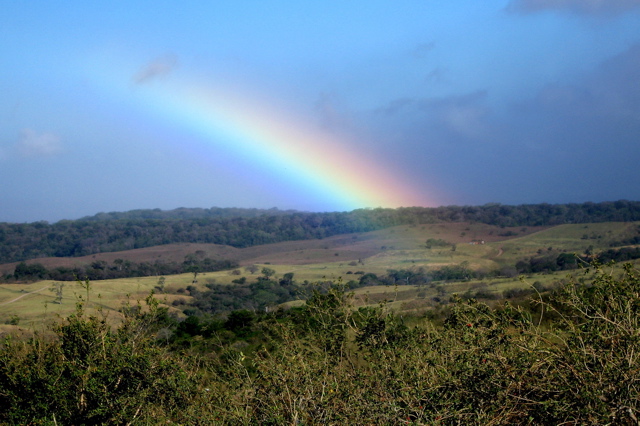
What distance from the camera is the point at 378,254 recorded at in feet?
209

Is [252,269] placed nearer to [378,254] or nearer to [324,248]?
[378,254]

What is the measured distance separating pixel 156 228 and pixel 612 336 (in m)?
94.3

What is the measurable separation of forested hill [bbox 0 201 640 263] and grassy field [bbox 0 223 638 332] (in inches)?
217

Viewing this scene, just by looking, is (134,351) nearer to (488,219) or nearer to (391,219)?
(488,219)

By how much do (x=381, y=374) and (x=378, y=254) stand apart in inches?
2272

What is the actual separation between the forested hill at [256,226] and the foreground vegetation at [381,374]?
67.8 m

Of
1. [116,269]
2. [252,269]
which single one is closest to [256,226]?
[252,269]

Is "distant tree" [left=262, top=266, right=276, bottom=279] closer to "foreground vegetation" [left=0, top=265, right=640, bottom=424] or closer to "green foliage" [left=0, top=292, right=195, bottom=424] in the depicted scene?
"foreground vegetation" [left=0, top=265, right=640, bottom=424]

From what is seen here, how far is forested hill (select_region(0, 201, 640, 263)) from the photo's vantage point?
7606 centimetres

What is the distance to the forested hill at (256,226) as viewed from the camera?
76.1 meters

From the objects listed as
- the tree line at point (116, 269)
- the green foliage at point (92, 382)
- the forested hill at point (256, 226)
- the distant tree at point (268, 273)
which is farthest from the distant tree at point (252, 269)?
the green foliage at point (92, 382)

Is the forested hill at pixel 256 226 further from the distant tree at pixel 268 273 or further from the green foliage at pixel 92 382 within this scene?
the green foliage at pixel 92 382

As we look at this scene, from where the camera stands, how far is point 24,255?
73.8 metres

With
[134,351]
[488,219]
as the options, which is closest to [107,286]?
[134,351]
